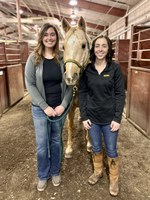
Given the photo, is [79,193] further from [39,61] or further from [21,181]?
[39,61]

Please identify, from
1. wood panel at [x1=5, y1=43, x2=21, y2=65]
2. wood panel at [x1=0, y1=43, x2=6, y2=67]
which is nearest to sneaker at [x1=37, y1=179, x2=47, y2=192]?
wood panel at [x1=0, y1=43, x2=6, y2=67]

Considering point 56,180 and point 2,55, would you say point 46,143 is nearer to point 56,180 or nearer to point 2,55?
point 56,180

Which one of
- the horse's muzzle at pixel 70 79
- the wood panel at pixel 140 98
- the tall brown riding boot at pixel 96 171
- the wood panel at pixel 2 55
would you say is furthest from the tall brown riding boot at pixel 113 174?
the wood panel at pixel 2 55

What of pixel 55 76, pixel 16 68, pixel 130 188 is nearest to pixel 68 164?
pixel 130 188

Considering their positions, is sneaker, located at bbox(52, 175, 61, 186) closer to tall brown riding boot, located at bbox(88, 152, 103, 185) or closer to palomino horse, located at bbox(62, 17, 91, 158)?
tall brown riding boot, located at bbox(88, 152, 103, 185)

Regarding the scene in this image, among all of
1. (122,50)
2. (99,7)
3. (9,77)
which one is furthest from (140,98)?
(99,7)

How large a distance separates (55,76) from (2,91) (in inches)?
109

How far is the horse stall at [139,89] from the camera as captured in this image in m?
2.76

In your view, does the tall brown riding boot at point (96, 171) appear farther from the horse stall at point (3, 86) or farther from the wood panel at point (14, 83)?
the wood panel at point (14, 83)

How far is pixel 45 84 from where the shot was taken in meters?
1.47

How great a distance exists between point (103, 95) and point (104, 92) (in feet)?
0.08

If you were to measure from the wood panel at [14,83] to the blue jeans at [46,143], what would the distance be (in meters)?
2.88

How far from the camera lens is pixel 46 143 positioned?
158 cm

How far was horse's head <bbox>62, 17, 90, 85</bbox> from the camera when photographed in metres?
1.50
